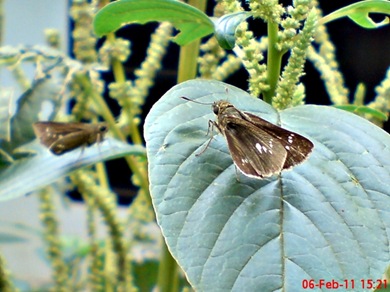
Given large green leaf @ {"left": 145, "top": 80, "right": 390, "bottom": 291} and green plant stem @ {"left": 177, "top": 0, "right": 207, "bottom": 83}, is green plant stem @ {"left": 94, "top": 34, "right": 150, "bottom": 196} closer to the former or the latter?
green plant stem @ {"left": 177, "top": 0, "right": 207, "bottom": 83}

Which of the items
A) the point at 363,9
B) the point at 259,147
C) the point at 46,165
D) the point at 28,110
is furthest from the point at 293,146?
the point at 28,110

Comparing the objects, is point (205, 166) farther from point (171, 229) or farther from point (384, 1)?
point (384, 1)

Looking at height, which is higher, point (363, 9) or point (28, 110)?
point (363, 9)

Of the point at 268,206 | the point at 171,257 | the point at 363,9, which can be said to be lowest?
the point at 171,257

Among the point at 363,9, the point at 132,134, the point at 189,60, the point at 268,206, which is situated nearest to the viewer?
the point at 268,206

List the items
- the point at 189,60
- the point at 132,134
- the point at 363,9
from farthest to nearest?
the point at 132,134 < the point at 189,60 < the point at 363,9

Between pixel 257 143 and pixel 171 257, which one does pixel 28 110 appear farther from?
pixel 257 143

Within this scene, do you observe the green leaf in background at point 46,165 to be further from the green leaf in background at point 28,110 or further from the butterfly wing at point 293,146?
the butterfly wing at point 293,146
